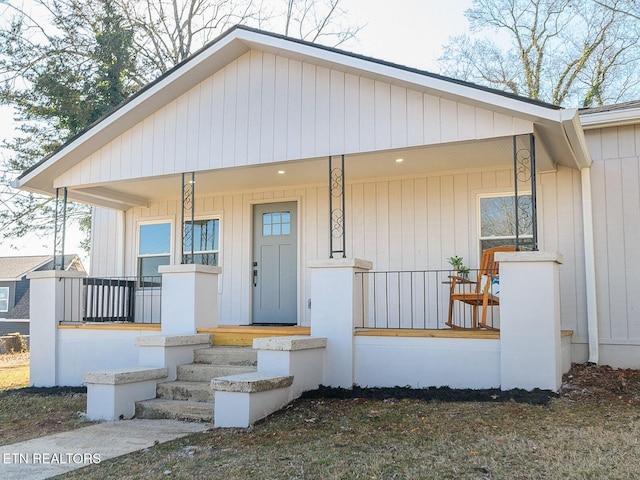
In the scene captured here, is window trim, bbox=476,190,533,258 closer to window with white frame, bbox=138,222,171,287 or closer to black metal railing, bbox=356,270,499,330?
black metal railing, bbox=356,270,499,330

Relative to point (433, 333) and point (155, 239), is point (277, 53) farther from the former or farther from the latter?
point (155, 239)

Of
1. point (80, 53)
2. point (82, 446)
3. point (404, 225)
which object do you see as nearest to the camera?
point (82, 446)

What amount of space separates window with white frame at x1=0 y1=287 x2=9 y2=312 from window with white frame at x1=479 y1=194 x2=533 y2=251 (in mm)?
21605

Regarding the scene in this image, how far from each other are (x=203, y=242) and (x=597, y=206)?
19.7ft

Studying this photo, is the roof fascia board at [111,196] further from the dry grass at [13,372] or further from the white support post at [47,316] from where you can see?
the dry grass at [13,372]

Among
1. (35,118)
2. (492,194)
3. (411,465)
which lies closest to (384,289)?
(492,194)

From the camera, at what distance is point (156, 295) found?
10320 mm

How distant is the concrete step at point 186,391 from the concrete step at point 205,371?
0.46 feet

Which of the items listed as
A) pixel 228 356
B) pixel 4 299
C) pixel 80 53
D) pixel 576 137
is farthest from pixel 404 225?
pixel 4 299

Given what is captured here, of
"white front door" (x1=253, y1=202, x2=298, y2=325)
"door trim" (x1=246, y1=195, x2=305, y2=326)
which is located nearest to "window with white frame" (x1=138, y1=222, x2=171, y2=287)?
"door trim" (x1=246, y1=195, x2=305, y2=326)

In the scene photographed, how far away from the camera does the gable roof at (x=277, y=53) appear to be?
609 cm

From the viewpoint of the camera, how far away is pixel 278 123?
7371 mm

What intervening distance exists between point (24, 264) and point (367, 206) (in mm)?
20543

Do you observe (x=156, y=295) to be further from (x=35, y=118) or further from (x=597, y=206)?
(x=35, y=118)
